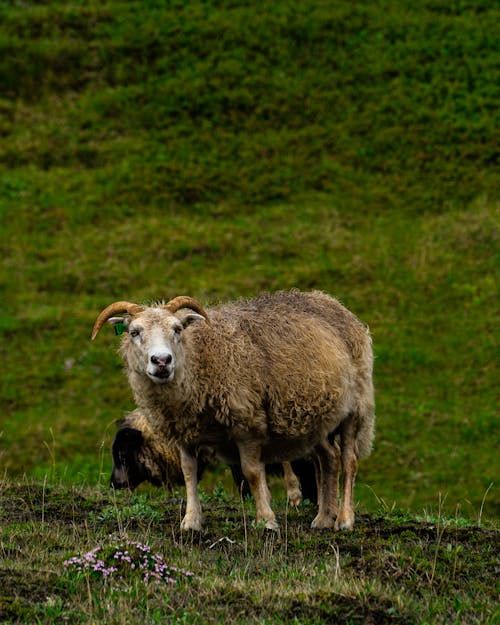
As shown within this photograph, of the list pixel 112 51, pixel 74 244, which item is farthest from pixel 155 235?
pixel 112 51

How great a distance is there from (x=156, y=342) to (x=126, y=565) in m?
2.48

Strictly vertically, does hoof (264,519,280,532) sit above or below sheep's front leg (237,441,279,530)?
below

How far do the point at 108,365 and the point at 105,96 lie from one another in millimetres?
14656

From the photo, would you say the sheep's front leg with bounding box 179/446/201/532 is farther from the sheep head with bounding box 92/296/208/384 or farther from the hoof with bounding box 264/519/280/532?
the sheep head with bounding box 92/296/208/384

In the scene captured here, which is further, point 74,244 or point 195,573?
point 74,244

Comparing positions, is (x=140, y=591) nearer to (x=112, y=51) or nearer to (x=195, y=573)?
(x=195, y=573)

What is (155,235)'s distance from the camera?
2925cm

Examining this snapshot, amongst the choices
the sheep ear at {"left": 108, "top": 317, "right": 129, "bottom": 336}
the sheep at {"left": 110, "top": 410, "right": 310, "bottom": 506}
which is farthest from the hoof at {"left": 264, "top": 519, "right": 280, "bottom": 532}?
the sheep at {"left": 110, "top": 410, "right": 310, "bottom": 506}

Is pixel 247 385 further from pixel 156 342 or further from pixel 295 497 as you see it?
pixel 295 497

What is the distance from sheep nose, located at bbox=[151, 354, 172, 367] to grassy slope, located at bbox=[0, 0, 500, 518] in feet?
38.1

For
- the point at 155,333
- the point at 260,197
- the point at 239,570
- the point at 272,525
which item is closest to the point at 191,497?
the point at 272,525

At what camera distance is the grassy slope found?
2261 cm

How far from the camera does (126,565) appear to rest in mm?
6590

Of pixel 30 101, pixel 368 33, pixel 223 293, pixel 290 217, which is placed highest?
pixel 368 33
